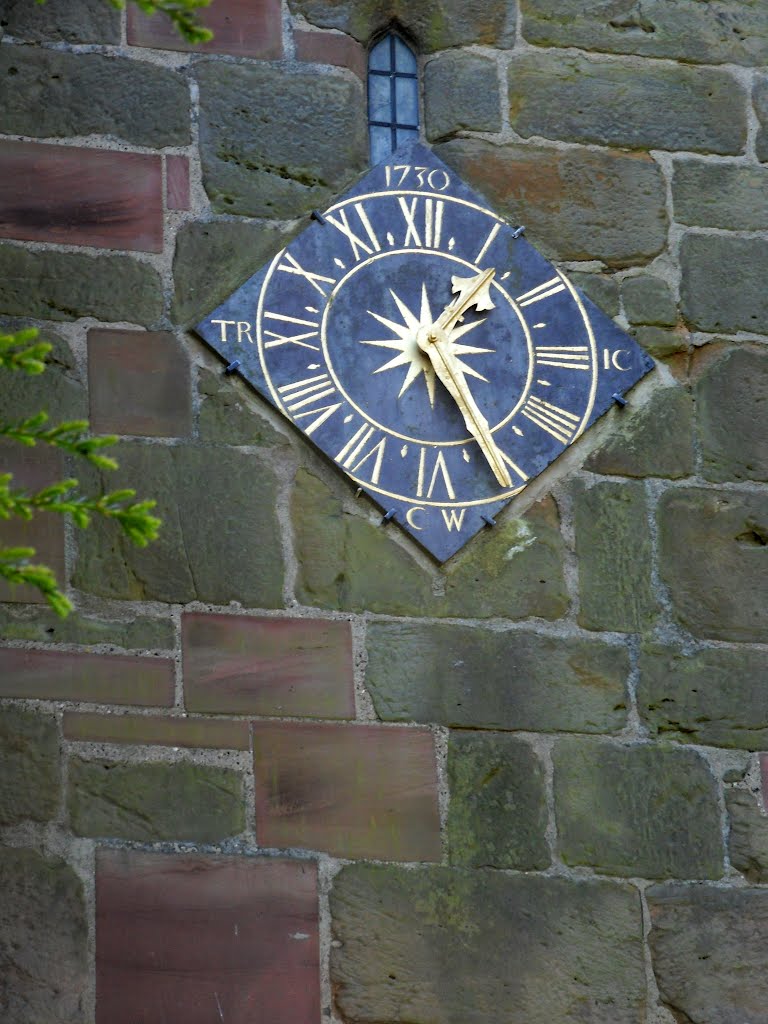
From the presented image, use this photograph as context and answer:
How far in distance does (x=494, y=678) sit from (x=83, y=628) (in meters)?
0.86

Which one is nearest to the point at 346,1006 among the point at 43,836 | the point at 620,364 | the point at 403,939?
the point at 403,939

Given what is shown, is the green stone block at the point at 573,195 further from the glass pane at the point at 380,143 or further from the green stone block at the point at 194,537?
the green stone block at the point at 194,537

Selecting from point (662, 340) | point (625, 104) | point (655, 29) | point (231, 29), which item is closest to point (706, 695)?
point (662, 340)

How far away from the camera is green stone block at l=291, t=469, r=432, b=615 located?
18.8ft

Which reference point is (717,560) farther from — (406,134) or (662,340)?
(406,134)

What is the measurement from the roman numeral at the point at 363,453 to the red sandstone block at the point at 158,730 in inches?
25.6

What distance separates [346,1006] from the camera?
532 cm

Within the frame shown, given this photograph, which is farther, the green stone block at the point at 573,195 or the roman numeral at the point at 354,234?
the green stone block at the point at 573,195

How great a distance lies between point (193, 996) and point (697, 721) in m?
1.25

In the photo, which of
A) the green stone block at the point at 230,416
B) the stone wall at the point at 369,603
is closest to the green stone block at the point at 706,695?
the stone wall at the point at 369,603

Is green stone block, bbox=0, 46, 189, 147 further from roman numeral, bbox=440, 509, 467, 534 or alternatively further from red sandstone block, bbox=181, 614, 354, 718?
red sandstone block, bbox=181, 614, 354, 718

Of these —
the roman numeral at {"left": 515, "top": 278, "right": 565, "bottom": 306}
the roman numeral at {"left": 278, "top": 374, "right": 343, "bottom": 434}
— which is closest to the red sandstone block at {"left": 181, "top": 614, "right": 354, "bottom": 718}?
the roman numeral at {"left": 278, "top": 374, "right": 343, "bottom": 434}

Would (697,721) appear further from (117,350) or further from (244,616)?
(117,350)

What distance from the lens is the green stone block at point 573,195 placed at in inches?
246
